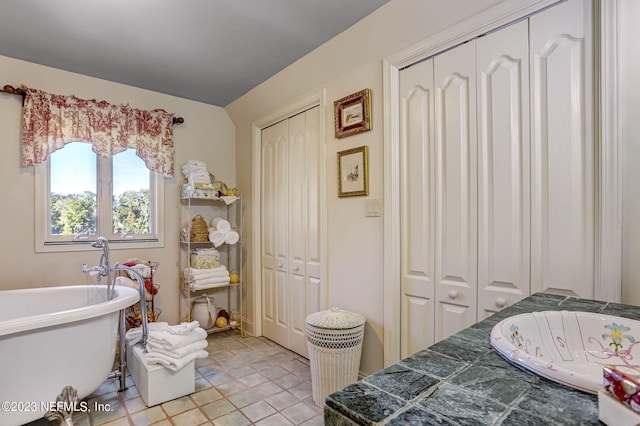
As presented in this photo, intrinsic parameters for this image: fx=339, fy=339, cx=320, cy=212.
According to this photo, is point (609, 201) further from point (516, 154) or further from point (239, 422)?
point (239, 422)

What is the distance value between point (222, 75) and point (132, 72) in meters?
0.76

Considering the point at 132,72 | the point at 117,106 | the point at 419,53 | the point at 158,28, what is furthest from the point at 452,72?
the point at 117,106

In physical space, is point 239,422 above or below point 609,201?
below

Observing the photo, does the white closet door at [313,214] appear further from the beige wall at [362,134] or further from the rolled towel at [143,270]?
the rolled towel at [143,270]

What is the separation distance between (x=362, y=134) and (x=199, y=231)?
199 centimetres

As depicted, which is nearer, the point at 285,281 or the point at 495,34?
the point at 495,34

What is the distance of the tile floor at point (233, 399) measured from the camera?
2.01 metres

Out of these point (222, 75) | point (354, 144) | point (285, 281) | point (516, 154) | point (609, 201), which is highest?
point (222, 75)

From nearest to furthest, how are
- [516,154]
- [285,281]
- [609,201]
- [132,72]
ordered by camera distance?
[609,201] → [516,154] → [132,72] → [285,281]

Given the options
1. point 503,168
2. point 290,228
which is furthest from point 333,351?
point 503,168

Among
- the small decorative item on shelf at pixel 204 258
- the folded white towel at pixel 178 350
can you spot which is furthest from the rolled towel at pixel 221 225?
the folded white towel at pixel 178 350

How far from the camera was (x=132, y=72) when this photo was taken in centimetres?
292

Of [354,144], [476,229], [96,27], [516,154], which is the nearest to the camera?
[516,154]

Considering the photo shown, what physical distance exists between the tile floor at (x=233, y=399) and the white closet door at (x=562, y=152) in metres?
1.53
